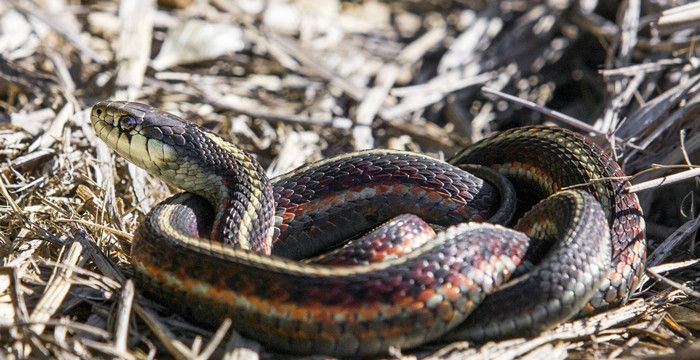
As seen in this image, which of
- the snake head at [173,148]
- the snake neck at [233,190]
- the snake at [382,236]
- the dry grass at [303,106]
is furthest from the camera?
the snake head at [173,148]

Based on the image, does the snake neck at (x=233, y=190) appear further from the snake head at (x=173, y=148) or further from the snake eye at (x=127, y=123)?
the snake eye at (x=127, y=123)

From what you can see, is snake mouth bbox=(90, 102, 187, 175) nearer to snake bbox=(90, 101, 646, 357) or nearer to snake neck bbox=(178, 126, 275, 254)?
snake bbox=(90, 101, 646, 357)

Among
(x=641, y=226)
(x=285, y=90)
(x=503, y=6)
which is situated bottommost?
(x=285, y=90)

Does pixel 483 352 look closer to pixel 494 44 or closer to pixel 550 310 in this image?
pixel 550 310

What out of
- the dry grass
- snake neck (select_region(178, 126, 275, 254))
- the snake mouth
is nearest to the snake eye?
the snake mouth

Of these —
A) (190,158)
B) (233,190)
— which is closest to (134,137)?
(190,158)

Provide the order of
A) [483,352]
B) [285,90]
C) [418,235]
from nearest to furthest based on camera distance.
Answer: [483,352] → [418,235] → [285,90]

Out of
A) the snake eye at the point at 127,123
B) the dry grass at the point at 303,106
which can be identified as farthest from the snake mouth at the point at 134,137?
the dry grass at the point at 303,106

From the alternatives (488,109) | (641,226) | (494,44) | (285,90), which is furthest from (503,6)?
(641,226)
